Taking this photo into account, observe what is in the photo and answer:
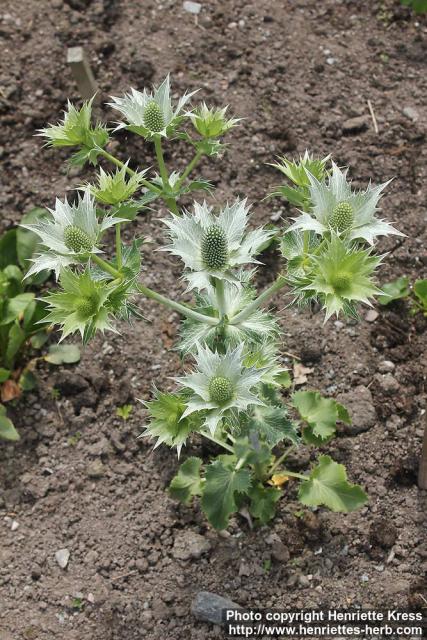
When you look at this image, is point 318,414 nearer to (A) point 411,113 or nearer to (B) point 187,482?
(B) point 187,482

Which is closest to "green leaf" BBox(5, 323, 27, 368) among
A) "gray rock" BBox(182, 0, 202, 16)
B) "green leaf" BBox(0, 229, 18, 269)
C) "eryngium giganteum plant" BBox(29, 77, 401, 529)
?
"green leaf" BBox(0, 229, 18, 269)

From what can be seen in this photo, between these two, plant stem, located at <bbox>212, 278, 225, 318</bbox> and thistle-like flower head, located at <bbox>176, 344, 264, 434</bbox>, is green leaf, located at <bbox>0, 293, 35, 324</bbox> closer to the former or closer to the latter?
plant stem, located at <bbox>212, 278, 225, 318</bbox>

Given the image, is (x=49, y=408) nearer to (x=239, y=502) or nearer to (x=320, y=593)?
(x=239, y=502)

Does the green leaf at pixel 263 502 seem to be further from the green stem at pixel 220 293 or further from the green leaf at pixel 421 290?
the green leaf at pixel 421 290

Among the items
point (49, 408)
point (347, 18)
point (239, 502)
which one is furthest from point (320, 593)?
point (347, 18)

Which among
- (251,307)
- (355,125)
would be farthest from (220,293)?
(355,125)
